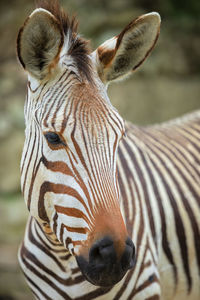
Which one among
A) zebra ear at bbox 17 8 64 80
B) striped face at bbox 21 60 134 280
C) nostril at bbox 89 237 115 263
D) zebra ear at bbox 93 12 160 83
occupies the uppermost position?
zebra ear at bbox 17 8 64 80

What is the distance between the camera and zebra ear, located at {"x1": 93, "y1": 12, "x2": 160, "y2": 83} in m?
3.48

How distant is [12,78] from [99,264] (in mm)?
9635

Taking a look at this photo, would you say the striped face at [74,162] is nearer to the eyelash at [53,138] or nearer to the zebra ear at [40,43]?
the eyelash at [53,138]

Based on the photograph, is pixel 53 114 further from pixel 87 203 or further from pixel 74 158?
pixel 87 203

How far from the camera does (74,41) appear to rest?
3.43 meters

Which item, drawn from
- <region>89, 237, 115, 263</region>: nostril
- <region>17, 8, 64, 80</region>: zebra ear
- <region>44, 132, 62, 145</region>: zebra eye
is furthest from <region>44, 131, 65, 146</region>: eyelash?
<region>89, 237, 115, 263</region>: nostril

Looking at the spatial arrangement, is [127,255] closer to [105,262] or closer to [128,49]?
[105,262]

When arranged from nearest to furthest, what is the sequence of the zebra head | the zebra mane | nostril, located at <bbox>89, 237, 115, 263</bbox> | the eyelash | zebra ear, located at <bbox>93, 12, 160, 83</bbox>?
nostril, located at <bbox>89, 237, 115, 263</bbox>
the zebra head
the eyelash
the zebra mane
zebra ear, located at <bbox>93, 12, 160, 83</bbox>

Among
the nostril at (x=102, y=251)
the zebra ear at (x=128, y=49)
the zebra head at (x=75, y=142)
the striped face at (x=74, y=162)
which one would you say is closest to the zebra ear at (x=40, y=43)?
the zebra head at (x=75, y=142)

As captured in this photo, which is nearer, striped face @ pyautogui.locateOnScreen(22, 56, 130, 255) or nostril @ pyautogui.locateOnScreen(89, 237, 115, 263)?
nostril @ pyautogui.locateOnScreen(89, 237, 115, 263)

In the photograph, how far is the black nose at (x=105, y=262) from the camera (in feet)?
9.11

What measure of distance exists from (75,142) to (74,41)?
86 centimetres

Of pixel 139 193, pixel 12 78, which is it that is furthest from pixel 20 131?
pixel 139 193

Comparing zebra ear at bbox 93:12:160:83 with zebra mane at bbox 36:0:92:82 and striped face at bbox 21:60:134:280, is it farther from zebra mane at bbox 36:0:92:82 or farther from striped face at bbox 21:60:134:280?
striped face at bbox 21:60:134:280
